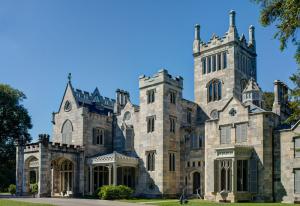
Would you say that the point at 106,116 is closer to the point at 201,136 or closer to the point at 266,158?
the point at 201,136

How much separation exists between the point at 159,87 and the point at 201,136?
625cm

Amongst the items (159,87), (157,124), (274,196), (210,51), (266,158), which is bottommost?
(274,196)

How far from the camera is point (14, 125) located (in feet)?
187

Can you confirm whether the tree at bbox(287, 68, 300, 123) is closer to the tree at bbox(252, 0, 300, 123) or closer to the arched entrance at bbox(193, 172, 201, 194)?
the tree at bbox(252, 0, 300, 123)

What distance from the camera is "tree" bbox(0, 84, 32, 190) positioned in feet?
181

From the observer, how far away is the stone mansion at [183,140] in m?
35.3

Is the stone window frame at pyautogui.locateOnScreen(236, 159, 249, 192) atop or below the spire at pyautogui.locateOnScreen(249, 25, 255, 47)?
below

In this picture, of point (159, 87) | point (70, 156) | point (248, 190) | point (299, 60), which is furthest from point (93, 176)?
point (299, 60)

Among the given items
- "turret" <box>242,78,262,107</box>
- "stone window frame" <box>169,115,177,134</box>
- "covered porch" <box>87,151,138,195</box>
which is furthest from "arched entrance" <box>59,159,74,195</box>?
"turret" <box>242,78,262,107</box>

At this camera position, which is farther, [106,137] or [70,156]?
[106,137]

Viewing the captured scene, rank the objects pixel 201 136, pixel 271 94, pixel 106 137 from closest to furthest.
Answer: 1. pixel 201 136
2. pixel 106 137
3. pixel 271 94

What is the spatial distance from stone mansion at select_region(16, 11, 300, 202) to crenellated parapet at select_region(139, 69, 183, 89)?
10 cm

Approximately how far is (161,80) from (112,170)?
10212 millimetres

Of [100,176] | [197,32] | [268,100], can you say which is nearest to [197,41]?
[197,32]
